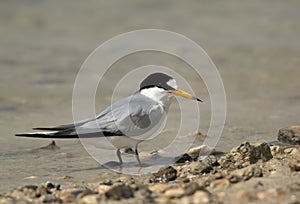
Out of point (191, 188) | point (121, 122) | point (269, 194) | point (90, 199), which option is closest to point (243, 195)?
point (269, 194)

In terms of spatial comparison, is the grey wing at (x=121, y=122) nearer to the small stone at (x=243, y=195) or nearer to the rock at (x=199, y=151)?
the rock at (x=199, y=151)

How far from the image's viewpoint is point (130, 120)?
5.43 m

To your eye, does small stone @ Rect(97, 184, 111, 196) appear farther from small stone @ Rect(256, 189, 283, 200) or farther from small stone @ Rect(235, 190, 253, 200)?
small stone @ Rect(256, 189, 283, 200)

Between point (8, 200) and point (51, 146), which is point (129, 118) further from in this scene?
point (8, 200)

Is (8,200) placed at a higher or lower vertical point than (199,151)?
lower

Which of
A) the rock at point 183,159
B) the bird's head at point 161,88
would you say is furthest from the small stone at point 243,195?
the bird's head at point 161,88

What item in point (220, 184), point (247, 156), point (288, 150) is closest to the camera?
point (220, 184)

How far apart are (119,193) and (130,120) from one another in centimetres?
148

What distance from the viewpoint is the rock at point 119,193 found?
3.99m

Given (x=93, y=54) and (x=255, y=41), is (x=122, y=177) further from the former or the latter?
(x=255, y=41)

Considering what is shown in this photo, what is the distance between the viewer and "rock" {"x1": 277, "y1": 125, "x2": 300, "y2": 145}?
563 centimetres

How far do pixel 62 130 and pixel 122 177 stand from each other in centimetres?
62

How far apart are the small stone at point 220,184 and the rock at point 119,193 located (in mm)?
553

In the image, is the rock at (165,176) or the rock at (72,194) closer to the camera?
the rock at (72,194)
